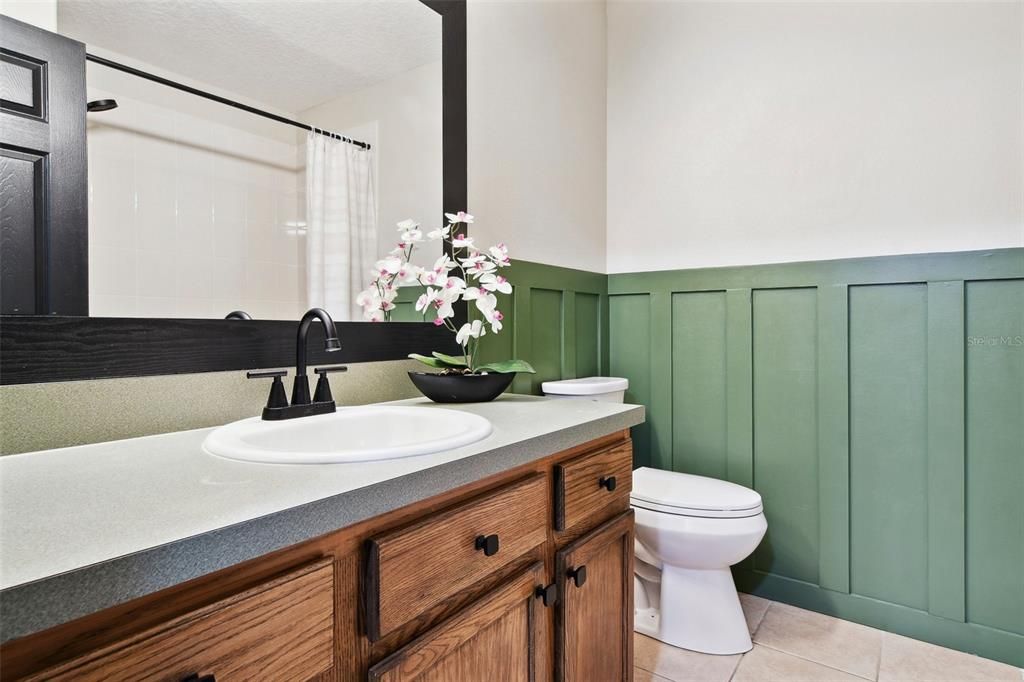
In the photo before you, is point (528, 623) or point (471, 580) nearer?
point (471, 580)

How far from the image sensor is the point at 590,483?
1152mm

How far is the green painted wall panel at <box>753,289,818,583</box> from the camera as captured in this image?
1.98 meters

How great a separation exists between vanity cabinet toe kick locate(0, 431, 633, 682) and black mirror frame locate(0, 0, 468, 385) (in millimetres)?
574

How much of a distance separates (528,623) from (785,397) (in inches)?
57.3

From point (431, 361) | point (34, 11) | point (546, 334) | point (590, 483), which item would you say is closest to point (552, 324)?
point (546, 334)

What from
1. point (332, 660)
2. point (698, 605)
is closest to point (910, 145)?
point (698, 605)

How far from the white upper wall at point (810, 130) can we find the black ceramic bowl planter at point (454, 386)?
123 centimetres

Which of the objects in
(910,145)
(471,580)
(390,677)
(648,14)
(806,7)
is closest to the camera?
(390,677)

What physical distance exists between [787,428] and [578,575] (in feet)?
4.23

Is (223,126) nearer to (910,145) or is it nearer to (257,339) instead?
(257,339)

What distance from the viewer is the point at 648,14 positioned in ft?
7.65

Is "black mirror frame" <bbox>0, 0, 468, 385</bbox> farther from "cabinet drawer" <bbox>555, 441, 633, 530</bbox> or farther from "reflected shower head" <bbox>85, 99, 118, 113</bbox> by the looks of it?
"cabinet drawer" <bbox>555, 441, 633, 530</bbox>

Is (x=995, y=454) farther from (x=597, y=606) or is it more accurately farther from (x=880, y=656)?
(x=597, y=606)

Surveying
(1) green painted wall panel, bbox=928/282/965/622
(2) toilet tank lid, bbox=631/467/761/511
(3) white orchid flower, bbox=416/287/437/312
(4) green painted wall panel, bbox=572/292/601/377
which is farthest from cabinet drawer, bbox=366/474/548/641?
(1) green painted wall panel, bbox=928/282/965/622
